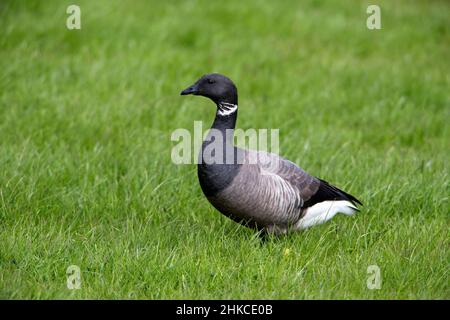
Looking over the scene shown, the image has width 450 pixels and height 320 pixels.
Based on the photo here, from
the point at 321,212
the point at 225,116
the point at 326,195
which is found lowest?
the point at 321,212

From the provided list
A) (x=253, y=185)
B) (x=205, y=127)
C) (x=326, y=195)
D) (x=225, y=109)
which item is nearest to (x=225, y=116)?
(x=225, y=109)

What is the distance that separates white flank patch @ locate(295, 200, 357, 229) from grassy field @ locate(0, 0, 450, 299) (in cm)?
10

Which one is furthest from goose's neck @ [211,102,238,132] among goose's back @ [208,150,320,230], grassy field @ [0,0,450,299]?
grassy field @ [0,0,450,299]

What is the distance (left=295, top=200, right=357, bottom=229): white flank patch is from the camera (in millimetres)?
5559

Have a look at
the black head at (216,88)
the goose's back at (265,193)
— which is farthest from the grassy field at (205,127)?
the black head at (216,88)

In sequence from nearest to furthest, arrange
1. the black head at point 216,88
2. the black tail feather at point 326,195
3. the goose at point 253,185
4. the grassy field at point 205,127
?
the grassy field at point 205,127 < the goose at point 253,185 < the black head at point 216,88 < the black tail feather at point 326,195

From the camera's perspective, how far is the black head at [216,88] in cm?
538

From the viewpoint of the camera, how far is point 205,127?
7789mm

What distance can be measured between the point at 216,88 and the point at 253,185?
2.69 ft

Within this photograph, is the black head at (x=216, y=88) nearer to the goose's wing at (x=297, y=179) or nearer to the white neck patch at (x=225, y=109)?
the white neck patch at (x=225, y=109)

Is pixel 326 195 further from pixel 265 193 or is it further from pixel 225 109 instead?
pixel 225 109

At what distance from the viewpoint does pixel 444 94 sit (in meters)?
8.90
